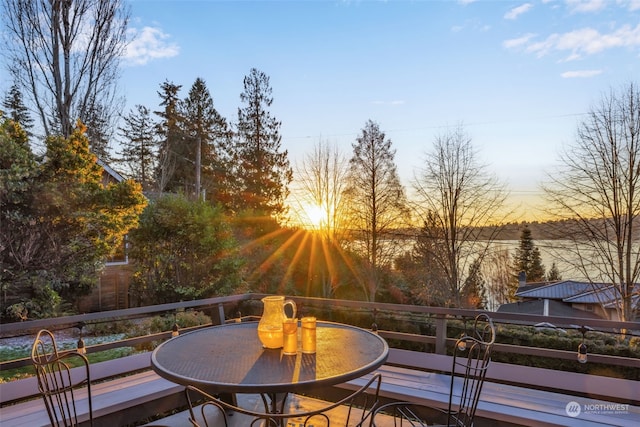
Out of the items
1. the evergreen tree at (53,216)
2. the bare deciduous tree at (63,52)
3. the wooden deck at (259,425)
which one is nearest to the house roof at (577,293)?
the wooden deck at (259,425)

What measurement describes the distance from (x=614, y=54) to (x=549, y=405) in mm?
5991

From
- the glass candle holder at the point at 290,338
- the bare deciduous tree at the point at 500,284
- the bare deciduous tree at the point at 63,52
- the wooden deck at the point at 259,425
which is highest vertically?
the bare deciduous tree at the point at 63,52

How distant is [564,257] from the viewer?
8.41 metres

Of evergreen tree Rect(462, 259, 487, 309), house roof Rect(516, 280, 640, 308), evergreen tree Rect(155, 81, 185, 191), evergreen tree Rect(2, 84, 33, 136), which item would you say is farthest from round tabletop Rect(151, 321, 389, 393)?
evergreen tree Rect(155, 81, 185, 191)

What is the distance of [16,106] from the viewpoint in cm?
771

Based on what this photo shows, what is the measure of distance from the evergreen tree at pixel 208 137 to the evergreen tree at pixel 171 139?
44 centimetres

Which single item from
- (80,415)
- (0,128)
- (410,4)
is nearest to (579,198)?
(410,4)

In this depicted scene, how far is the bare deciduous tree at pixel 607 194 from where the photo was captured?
22.6 ft

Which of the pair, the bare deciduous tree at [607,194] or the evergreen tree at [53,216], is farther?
the bare deciduous tree at [607,194]

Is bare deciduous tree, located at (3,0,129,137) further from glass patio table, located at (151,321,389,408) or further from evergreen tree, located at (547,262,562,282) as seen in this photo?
evergreen tree, located at (547,262,562,282)

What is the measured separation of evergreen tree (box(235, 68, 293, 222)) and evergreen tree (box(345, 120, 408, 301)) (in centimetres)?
435

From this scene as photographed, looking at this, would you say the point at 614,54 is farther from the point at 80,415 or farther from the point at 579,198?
the point at 80,415

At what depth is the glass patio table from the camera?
1462mm
